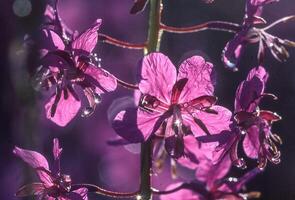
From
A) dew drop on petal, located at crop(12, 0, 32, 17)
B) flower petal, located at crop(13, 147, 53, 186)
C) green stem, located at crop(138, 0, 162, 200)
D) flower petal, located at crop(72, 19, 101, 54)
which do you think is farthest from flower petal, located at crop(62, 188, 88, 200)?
dew drop on petal, located at crop(12, 0, 32, 17)

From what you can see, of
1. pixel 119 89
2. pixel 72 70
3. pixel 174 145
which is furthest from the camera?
pixel 119 89

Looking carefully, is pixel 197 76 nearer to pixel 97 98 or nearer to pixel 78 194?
pixel 97 98

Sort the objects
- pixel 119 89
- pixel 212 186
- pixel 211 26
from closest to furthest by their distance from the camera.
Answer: pixel 211 26 < pixel 212 186 < pixel 119 89

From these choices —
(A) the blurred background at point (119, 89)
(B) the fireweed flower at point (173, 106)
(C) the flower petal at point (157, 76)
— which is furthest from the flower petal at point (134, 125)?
(A) the blurred background at point (119, 89)

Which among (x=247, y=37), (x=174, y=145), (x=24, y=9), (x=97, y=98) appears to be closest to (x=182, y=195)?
(x=174, y=145)

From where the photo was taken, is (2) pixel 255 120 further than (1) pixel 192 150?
No

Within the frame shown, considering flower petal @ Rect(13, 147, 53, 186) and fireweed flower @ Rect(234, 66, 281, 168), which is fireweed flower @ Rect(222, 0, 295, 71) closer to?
fireweed flower @ Rect(234, 66, 281, 168)

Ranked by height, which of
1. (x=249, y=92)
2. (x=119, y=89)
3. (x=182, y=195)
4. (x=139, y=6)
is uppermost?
(x=139, y=6)
